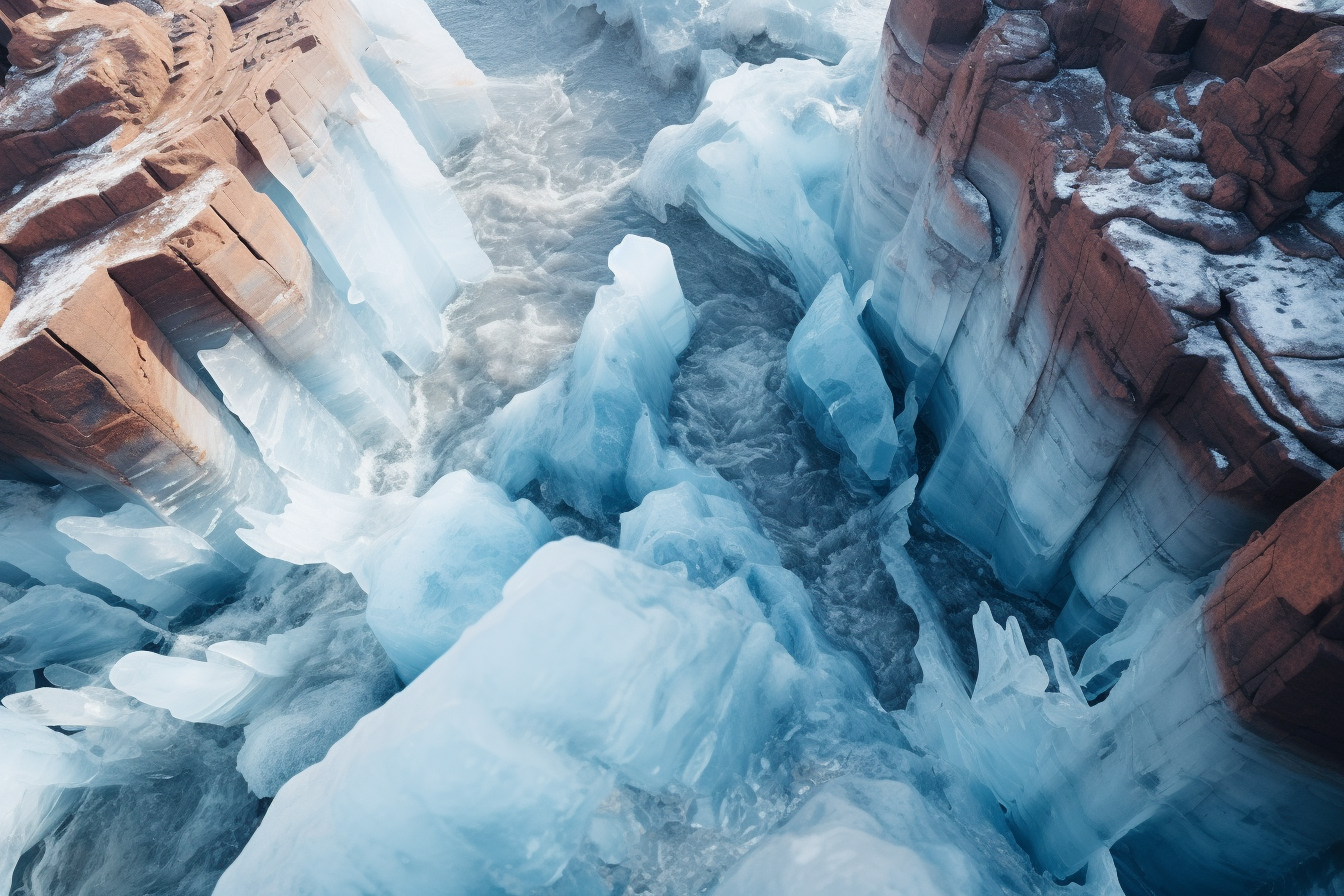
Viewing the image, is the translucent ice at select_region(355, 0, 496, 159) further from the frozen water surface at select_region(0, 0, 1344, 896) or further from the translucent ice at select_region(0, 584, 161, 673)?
the translucent ice at select_region(0, 584, 161, 673)

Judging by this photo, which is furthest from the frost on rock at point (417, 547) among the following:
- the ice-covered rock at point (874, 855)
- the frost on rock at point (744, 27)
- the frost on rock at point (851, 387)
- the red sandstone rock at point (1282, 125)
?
the frost on rock at point (744, 27)

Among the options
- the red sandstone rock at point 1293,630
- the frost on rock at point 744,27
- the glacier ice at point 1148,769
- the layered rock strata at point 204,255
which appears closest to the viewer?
the red sandstone rock at point 1293,630

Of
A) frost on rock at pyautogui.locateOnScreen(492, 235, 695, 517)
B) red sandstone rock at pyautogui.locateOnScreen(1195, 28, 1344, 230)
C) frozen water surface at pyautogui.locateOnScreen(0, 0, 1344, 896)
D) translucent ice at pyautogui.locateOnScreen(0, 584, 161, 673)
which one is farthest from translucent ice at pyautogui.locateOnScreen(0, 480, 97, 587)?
red sandstone rock at pyautogui.locateOnScreen(1195, 28, 1344, 230)

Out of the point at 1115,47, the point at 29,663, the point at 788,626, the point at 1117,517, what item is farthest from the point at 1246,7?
the point at 29,663

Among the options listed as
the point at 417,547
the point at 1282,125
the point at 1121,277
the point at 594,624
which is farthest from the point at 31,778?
the point at 1282,125

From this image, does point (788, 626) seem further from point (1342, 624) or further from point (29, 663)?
point (29, 663)

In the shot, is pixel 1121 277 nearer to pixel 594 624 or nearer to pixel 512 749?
pixel 594 624

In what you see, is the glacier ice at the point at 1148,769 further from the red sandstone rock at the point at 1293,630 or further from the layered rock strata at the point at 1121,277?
the layered rock strata at the point at 1121,277
